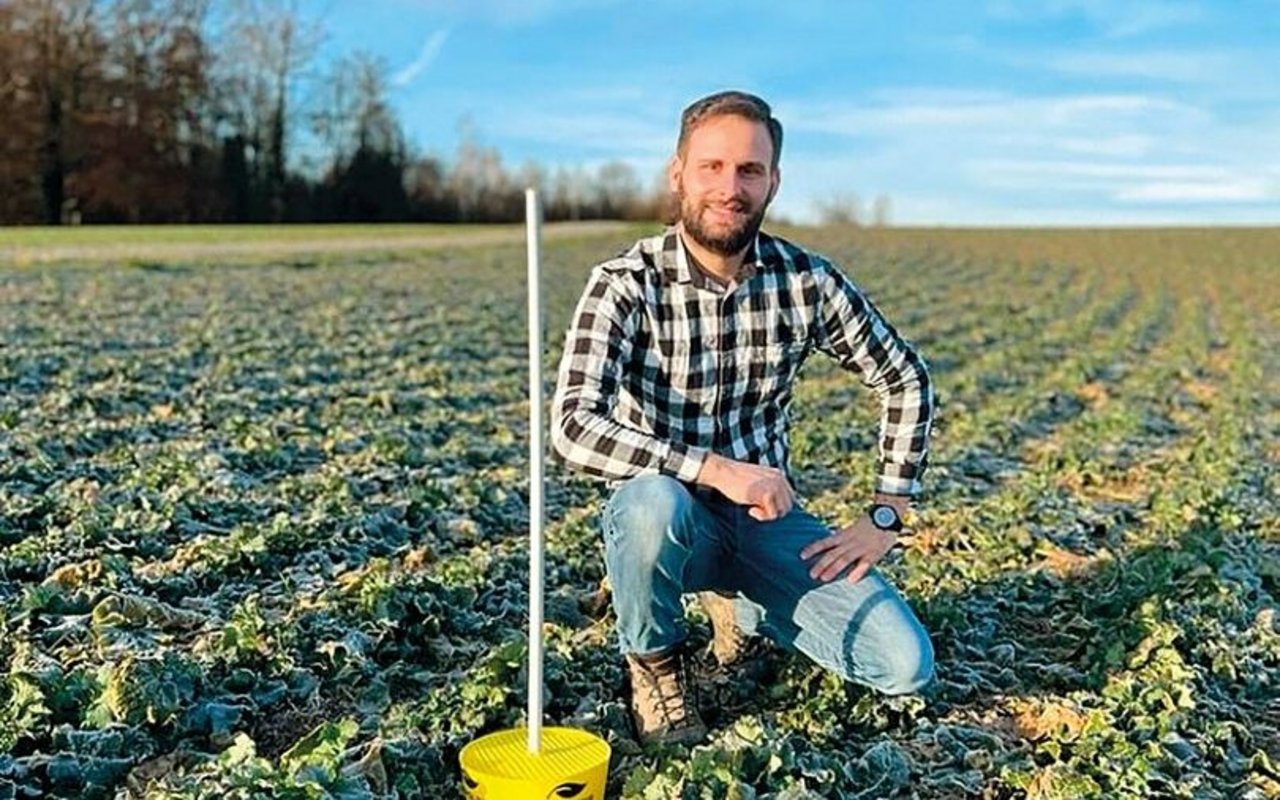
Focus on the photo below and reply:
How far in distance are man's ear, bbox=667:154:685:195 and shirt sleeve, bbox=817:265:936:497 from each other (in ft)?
2.03

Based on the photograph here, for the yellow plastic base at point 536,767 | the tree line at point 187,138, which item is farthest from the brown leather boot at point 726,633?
the tree line at point 187,138

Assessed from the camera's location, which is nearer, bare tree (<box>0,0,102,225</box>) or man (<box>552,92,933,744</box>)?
man (<box>552,92,933,744</box>)

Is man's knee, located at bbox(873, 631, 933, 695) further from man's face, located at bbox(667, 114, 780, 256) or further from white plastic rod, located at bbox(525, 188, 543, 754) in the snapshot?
man's face, located at bbox(667, 114, 780, 256)

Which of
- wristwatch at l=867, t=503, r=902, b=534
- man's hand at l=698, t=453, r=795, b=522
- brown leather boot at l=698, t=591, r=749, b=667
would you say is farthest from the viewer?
brown leather boot at l=698, t=591, r=749, b=667

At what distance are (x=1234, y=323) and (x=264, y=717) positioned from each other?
67.2 ft

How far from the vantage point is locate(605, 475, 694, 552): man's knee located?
370cm

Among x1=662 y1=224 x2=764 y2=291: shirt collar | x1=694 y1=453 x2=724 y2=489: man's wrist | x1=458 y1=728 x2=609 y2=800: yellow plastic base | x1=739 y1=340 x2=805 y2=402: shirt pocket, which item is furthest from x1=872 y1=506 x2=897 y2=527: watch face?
x1=458 y1=728 x2=609 y2=800: yellow plastic base

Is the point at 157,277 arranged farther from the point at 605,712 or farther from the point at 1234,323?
the point at 605,712

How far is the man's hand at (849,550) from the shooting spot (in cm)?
398

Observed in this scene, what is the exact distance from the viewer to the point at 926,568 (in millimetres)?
5691

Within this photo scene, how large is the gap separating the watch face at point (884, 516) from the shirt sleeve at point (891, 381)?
0.07 m

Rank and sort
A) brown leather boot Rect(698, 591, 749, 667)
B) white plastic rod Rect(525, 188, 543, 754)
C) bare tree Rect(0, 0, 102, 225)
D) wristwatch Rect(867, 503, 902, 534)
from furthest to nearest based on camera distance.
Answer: bare tree Rect(0, 0, 102, 225), brown leather boot Rect(698, 591, 749, 667), wristwatch Rect(867, 503, 902, 534), white plastic rod Rect(525, 188, 543, 754)

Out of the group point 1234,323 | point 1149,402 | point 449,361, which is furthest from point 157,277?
point 1234,323

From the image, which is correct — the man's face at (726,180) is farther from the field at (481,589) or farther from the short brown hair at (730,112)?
the field at (481,589)
